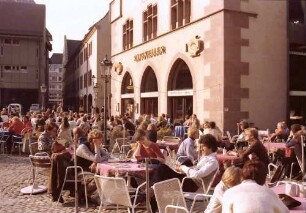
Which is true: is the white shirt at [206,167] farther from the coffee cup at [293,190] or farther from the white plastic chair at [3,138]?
the white plastic chair at [3,138]

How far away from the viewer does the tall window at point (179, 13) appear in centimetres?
2109

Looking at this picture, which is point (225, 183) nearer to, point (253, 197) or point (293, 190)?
point (253, 197)

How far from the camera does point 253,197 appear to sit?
11.6ft

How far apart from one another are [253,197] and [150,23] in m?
22.6

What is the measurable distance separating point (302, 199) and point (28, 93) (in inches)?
1686

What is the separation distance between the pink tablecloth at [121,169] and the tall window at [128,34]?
21.1m

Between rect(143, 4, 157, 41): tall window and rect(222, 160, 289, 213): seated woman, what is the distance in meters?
21.3

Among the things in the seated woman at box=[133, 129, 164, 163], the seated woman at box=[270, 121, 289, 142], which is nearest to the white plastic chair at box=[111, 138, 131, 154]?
the seated woman at box=[270, 121, 289, 142]

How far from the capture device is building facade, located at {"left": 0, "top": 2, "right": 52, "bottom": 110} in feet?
145

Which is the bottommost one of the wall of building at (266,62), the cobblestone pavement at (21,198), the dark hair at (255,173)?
the cobblestone pavement at (21,198)

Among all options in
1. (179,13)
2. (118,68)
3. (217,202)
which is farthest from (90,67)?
(217,202)

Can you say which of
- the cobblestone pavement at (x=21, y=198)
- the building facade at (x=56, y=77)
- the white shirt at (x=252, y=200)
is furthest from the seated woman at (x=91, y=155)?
the building facade at (x=56, y=77)

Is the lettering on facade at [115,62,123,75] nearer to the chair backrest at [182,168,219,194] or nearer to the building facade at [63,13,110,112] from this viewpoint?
the building facade at [63,13,110,112]

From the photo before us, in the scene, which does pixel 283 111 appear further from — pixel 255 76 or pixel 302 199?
pixel 302 199
